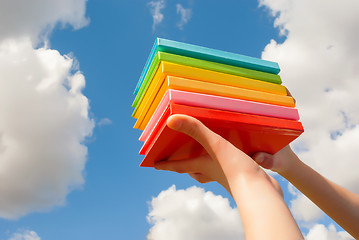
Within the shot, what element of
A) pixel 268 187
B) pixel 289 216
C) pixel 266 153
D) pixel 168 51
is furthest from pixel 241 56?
pixel 289 216

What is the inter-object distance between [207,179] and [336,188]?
93 cm

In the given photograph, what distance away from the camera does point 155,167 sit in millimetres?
2334

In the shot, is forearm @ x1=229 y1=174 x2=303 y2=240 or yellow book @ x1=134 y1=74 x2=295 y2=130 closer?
forearm @ x1=229 y1=174 x2=303 y2=240

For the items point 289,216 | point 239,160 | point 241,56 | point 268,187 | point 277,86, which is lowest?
point 289,216

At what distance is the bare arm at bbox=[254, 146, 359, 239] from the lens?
7.07 ft

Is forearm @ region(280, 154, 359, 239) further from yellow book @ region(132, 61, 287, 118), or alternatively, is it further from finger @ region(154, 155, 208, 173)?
finger @ region(154, 155, 208, 173)

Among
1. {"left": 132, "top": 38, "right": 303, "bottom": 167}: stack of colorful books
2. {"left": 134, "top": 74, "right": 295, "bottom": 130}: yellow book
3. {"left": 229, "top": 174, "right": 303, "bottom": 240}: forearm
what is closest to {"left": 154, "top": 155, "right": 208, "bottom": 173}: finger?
{"left": 132, "top": 38, "right": 303, "bottom": 167}: stack of colorful books

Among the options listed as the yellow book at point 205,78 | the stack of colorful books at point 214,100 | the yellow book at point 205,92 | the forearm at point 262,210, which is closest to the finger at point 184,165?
the stack of colorful books at point 214,100

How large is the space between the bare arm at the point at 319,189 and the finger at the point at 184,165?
0.44 m

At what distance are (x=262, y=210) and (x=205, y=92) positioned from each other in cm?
90

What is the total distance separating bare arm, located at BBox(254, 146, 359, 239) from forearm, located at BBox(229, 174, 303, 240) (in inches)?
35.0

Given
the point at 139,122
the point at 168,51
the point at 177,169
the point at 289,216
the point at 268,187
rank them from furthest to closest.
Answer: the point at 139,122
the point at 177,169
the point at 168,51
the point at 268,187
the point at 289,216

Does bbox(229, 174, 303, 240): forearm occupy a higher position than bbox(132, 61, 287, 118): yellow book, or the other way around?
bbox(132, 61, 287, 118): yellow book

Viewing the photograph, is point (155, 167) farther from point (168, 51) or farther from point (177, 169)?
point (168, 51)
